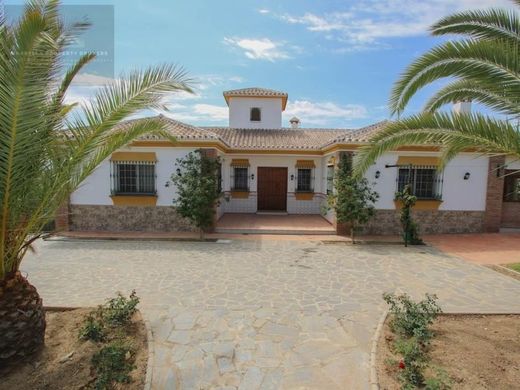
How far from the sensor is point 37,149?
383 centimetres

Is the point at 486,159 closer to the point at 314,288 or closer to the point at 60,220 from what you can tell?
the point at 314,288

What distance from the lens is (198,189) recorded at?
1161 cm

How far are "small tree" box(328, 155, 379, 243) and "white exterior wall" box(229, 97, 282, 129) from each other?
9822mm

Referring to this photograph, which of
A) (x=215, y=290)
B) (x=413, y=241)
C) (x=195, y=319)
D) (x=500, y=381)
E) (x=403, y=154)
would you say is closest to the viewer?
(x=500, y=381)

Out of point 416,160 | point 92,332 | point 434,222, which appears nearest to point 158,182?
point 92,332

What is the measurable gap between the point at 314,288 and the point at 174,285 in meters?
3.37

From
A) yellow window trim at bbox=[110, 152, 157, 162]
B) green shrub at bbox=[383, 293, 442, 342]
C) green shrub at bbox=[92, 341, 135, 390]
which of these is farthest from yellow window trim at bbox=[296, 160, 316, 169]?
green shrub at bbox=[92, 341, 135, 390]

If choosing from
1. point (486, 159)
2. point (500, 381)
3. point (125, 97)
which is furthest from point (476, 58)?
point (486, 159)

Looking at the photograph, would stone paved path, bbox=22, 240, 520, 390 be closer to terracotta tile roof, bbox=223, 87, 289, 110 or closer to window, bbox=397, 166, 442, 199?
window, bbox=397, 166, 442, 199

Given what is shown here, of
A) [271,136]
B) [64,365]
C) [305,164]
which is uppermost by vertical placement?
[271,136]

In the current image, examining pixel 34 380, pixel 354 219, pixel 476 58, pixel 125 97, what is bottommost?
pixel 34 380

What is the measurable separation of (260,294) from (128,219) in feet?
28.6

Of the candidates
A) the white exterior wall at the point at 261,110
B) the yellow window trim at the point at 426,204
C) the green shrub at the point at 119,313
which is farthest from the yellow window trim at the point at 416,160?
the green shrub at the point at 119,313

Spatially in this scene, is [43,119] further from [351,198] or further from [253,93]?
[253,93]
